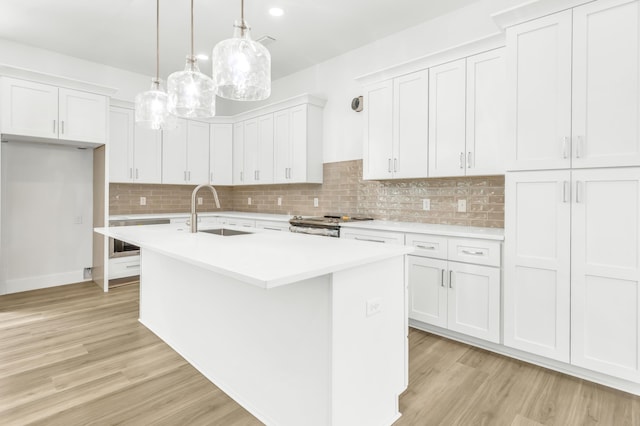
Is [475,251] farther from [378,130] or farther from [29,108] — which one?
[29,108]

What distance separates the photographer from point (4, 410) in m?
1.94

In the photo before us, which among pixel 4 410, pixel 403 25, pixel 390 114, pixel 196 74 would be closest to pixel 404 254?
pixel 196 74

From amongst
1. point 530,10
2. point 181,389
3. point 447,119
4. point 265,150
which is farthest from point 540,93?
point 265,150

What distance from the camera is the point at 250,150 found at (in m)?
5.38

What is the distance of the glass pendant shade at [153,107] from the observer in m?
2.50

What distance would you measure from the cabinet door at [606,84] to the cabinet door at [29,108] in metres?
4.97

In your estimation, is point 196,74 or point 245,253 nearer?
point 245,253

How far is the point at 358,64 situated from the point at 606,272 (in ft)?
10.8

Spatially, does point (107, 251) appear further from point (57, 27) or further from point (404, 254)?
point (404, 254)

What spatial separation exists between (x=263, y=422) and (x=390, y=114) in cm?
290

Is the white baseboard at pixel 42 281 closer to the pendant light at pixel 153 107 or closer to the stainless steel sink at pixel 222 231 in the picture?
the stainless steel sink at pixel 222 231

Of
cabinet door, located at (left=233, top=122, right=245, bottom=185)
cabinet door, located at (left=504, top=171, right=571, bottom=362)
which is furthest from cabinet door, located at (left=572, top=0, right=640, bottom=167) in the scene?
cabinet door, located at (left=233, top=122, right=245, bottom=185)

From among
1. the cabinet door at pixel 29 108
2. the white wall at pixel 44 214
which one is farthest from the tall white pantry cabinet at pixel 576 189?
the white wall at pixel 44 214

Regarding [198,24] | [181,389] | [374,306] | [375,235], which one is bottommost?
[181,389]
